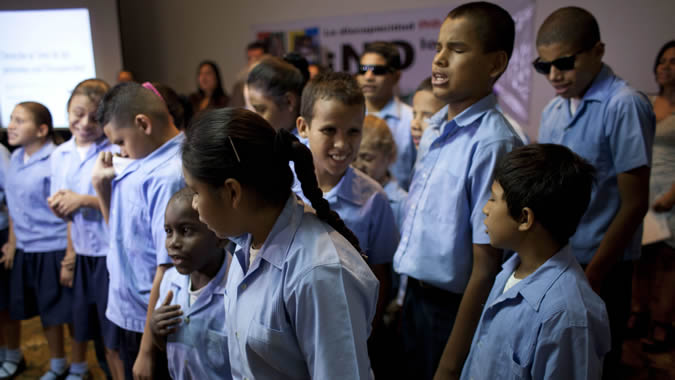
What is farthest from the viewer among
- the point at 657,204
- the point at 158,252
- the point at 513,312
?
the point at 657,204

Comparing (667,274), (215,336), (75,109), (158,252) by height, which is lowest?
(667,274)

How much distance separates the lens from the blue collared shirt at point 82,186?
214 cm

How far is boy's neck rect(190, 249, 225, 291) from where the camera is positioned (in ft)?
4.54

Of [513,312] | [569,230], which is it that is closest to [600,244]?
Result: [569,230]

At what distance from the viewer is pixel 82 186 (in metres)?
2.17

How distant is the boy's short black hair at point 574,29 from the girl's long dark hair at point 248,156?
4.46ft

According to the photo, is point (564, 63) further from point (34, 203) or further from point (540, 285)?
point (34, 203)

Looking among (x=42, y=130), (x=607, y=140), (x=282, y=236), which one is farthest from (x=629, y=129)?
(x=42, y=130)

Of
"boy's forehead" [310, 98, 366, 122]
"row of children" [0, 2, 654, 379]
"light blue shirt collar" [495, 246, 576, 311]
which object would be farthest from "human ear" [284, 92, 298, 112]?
"light blue shirt collar" [495, 246, 576, 311]

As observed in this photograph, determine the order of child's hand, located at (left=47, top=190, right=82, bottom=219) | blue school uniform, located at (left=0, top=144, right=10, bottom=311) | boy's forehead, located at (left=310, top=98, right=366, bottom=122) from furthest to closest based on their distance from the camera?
blue school uniform, located at (left=0, top=144, right=10, bottom=311)
child's hand, located at (left=47, top=190, right=82, bottom=219)
boy's forehead, located at (left=310, top=98, right=366, bottom=122)

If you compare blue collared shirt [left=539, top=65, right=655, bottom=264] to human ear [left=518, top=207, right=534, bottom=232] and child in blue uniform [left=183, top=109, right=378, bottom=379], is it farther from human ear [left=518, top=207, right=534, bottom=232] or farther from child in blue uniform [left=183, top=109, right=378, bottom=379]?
child in blue uniform [left=183, top=109, right=378, bottom=379]

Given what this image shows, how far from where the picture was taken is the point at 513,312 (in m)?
1.15

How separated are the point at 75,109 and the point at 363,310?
194cm

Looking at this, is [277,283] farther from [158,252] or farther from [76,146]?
[76,146]
